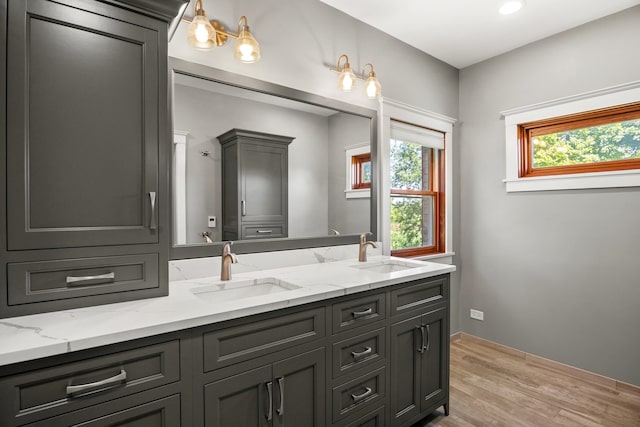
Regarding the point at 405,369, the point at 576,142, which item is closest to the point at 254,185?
the point at 405,369

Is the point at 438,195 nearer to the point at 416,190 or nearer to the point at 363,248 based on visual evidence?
the point at 416,190

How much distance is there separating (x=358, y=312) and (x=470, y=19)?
2315 mm

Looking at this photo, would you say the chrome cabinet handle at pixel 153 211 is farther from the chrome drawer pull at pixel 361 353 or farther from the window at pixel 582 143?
the window at pixel 582 143

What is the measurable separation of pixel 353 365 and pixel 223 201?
1.09 meters

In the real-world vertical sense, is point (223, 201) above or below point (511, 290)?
above

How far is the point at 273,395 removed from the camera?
133 centimetres

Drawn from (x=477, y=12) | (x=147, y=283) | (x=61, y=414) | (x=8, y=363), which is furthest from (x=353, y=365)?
(x=477, y=12)

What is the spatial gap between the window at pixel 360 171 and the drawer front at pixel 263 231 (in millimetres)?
689

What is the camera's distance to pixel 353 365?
1610 mm

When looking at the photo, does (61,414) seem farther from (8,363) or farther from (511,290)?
(511,290)

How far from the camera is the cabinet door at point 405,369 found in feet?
5.92

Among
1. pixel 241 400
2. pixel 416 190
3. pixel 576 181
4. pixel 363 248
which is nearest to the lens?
pixel 241 400

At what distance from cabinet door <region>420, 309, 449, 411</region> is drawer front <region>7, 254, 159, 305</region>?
1513mm

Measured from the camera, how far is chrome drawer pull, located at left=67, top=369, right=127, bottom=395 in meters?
0.94
